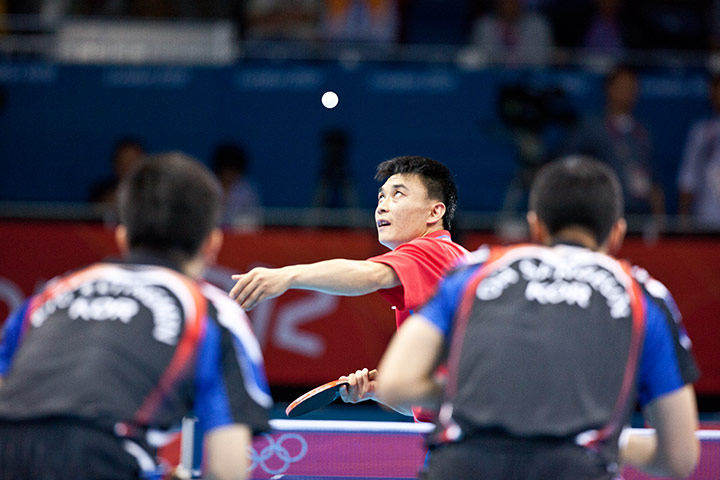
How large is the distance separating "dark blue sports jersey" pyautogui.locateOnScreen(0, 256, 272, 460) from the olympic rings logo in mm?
1925

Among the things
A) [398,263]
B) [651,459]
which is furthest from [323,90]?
[651,459]

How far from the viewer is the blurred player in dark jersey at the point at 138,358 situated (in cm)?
227

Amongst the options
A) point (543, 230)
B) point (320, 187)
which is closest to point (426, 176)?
point (543, 230)

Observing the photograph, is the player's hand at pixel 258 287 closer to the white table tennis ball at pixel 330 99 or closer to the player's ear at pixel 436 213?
the player's ear at pixel 436 213

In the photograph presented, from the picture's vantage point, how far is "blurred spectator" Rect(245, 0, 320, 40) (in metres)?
9.75

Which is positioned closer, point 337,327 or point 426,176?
point 426,176

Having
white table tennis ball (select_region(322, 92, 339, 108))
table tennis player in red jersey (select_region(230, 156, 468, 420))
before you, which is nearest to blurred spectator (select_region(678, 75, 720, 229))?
white table tennis ball (select_region(322, 92, 339, 108))

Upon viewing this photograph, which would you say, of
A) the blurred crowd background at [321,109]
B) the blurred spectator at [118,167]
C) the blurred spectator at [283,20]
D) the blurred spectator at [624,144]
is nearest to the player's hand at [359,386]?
the blurred crowd background at [321,109]

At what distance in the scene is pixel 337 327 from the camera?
29.2 feet

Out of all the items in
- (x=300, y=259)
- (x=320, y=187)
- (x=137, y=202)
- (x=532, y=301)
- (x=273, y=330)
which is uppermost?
(x=137, y=202)

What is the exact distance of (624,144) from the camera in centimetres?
885

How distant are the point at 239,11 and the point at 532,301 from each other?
8.34 meters

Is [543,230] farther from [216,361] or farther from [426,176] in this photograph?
[426,176]

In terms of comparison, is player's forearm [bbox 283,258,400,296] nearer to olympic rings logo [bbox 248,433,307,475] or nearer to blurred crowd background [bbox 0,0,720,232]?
olympic rings logo [bbox 248,433,307,475]
